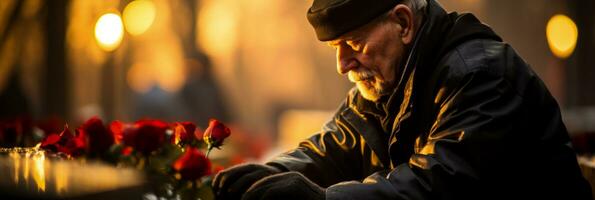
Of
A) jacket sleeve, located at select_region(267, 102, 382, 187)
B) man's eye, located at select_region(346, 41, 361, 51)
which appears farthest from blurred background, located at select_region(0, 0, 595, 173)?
man's eye, located at select_region(346, 41, 361, 51)

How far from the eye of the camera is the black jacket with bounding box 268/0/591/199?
8.20ft

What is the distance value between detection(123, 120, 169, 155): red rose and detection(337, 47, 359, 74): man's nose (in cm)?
72

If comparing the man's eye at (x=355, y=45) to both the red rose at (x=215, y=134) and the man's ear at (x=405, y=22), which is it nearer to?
the man's ear at (x=405, y=22)

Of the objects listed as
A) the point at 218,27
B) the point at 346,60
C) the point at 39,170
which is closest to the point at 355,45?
the point at 346,60

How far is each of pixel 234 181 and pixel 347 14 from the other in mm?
729

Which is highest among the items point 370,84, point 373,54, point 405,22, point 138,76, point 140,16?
point 405,22

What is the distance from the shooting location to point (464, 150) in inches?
99.1

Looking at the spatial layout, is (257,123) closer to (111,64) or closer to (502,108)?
(111,64)

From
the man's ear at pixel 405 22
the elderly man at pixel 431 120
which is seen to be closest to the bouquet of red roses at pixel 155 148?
the elderly man at pixel 431 120

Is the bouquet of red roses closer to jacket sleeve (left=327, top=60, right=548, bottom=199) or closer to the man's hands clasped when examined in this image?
→ the man's hands clasped

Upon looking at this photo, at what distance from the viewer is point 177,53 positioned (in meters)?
23.9

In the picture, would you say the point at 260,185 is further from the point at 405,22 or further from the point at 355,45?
the point at 405,22

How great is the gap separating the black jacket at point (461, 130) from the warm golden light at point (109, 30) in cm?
708

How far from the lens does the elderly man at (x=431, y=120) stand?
8.18 feet
